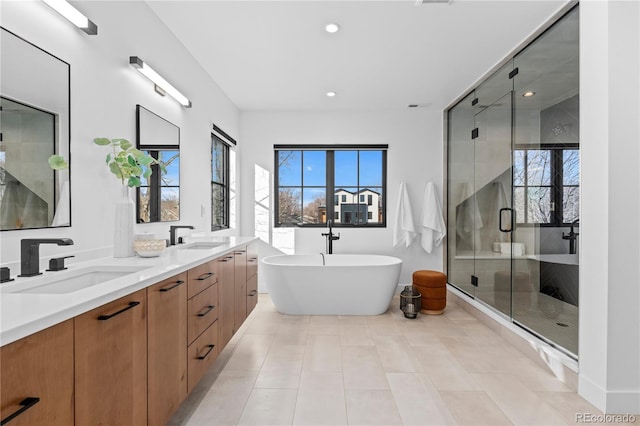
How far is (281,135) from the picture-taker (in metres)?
4.72

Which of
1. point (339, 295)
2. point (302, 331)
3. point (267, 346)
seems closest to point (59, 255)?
point (267, 346)

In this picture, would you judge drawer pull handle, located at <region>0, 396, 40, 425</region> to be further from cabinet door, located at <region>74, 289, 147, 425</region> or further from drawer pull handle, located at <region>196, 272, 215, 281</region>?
drawer pull handle, located at <region>196, 272, 215, 281</region>

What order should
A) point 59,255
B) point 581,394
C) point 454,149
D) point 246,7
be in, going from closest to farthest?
point 59,255
point 581,394
point 246,7
point 454,149

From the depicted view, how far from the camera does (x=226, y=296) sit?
91.0 inches

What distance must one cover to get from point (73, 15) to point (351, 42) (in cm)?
189

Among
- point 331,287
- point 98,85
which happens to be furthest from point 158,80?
point 331,287

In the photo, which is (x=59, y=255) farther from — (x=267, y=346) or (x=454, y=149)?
(x=454, y=149)

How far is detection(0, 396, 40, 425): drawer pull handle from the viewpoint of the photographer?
72cm

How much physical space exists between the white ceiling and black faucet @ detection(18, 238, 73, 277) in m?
1.77

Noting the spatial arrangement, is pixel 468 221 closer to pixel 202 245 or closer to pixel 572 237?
pixel 572 237

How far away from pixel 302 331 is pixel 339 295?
2.02ft

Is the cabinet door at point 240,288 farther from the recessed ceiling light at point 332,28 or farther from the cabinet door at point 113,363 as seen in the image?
the recessed ceiling light at point 332,28

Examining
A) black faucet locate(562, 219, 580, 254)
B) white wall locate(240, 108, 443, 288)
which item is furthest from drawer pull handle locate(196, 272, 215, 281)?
white wall locate(240, 108, 443, 288)

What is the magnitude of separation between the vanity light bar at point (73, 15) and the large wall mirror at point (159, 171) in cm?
57
